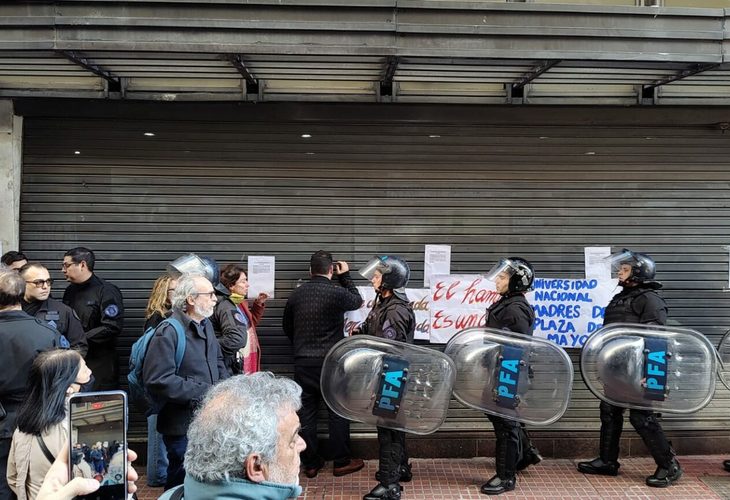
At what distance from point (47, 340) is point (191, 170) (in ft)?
9.06

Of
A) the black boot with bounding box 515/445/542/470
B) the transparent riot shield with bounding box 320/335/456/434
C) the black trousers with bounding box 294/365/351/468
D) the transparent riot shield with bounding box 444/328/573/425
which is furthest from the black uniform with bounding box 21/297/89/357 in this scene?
the black boot with bounding box 515/445/542/470

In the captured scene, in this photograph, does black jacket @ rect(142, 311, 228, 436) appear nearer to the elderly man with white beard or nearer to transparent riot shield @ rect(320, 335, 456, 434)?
transparent riot shield @ rect(320, 335, 456, 434)

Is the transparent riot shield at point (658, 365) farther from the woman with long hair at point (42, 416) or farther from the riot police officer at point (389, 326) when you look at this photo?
the woman with long hair at point (42, 416)

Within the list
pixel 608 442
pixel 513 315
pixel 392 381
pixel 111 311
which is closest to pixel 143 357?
pixel 111 311

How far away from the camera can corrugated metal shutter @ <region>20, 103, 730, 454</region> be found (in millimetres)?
6137

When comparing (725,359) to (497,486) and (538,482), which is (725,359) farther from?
(497,486)

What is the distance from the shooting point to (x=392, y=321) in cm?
524

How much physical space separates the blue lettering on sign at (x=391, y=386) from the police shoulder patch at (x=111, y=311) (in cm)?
258

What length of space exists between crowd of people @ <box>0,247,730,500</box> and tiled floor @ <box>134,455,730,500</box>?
0.43 feet

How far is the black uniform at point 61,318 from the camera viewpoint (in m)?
4.81

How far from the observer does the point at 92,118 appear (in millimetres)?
6105

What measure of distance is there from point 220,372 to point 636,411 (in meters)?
3.75

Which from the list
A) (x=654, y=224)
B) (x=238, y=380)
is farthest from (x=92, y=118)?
(x=654, y=224)

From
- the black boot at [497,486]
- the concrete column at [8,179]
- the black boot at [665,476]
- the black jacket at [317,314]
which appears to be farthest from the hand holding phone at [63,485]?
the black boot at [665,476]
